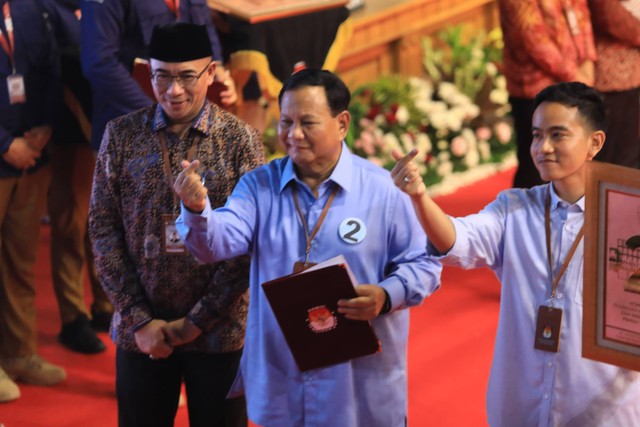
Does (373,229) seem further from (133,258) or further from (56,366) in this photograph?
(56,366)

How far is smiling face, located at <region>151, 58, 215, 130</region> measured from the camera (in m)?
2.73

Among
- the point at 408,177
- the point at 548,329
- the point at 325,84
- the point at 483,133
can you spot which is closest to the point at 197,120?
the point at 325,84

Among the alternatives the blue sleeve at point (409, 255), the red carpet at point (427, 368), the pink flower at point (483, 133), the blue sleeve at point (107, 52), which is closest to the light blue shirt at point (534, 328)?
the blue sleeve at point (409, 255)

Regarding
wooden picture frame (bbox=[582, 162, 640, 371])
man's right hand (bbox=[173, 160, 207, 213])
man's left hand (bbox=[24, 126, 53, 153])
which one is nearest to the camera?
wooden picture frame (bbox=[582, 162, 640, 371])

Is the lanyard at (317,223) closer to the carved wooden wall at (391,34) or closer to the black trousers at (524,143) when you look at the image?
the black trousers at (524,143)

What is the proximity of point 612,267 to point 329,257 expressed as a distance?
0.67 meters

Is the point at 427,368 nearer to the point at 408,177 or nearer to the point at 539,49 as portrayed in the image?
the point at 539,49

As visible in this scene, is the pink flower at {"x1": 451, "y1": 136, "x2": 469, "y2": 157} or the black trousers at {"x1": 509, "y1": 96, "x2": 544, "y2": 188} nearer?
the black trousers at {"x1": 509, "y1": 96, "x2": 544, "y2": 188}

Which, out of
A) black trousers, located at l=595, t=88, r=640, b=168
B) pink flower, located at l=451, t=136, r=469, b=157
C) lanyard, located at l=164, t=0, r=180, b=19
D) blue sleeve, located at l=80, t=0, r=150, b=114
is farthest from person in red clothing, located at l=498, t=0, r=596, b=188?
pink flower, located at l=451, t=136, r=469, b=157

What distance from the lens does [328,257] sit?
2.46m

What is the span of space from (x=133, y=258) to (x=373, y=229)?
74 centimetres

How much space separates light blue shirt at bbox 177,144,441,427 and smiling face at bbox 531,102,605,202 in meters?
0.35

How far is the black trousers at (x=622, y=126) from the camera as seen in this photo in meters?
4.52

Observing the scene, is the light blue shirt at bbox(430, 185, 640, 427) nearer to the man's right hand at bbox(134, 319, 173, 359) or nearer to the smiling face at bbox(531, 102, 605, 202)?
the smiling face at bbox(531, 102, 605, 202)
